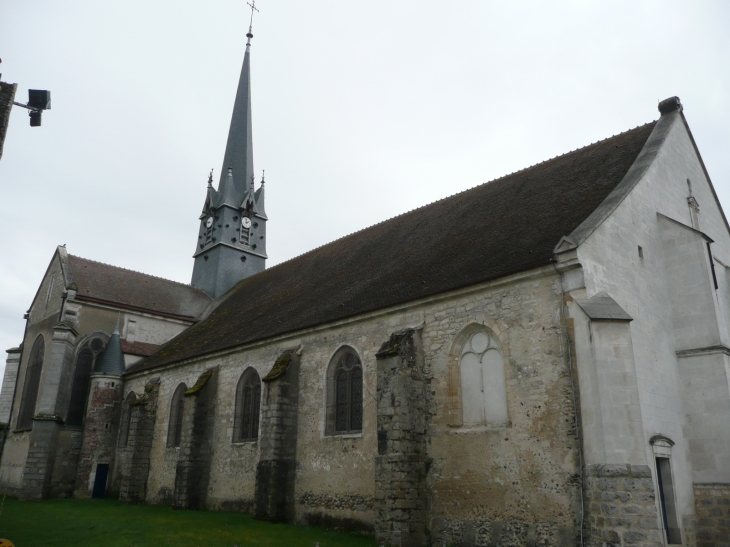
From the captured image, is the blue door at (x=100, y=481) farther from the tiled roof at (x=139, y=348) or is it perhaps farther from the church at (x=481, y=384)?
the tiled roof at (x=139, y=348)

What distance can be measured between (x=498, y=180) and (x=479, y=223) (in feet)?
10.6

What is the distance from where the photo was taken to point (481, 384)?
12656 millimetres

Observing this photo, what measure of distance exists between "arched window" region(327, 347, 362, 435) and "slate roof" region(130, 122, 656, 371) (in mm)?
1201

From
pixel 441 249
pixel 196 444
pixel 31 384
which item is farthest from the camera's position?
pixel 31 384

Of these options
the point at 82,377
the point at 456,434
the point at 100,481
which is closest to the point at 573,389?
the point at 456,434

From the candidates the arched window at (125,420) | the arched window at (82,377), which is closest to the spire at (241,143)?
the arched window at (82,377)

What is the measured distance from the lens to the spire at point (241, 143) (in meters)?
32.7

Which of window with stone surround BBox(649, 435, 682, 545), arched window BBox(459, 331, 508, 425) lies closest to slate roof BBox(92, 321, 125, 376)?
arched window BBox(459, 331, 508, 425)

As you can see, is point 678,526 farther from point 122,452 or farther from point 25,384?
point 25,384

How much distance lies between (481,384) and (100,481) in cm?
1746

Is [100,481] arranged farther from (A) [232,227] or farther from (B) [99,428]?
(A) [232,227]

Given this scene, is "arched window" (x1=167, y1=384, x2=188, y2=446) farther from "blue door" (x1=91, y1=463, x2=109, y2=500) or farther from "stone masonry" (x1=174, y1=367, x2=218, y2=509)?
"blue door" (x1=91, y1=463, x2=109, y2=500)

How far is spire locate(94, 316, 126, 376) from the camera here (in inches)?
957

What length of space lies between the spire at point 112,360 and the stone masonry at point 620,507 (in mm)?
20179
